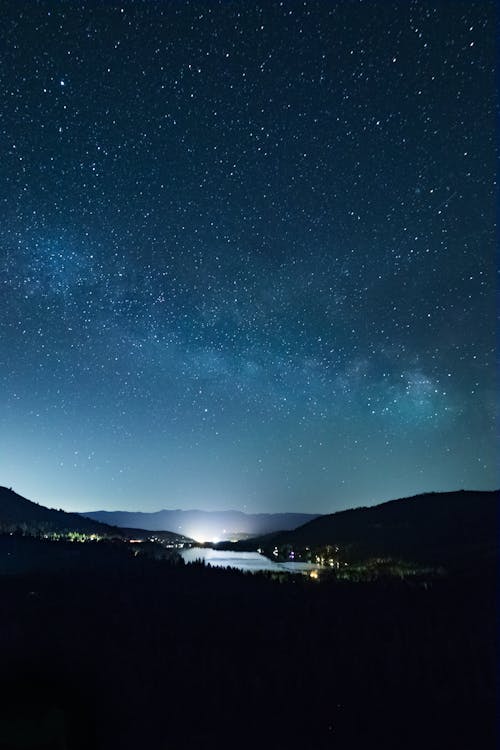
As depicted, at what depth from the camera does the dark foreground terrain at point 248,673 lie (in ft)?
38.7

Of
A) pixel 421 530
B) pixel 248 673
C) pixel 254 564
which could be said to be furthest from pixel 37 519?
pixel 248 673

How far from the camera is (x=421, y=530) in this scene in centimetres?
7506

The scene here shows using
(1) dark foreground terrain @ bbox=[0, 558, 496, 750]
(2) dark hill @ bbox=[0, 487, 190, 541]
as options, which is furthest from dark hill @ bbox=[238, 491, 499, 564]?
(2) dark hill @ bbox=[0, 487, 190, 541]

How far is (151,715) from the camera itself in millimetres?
12328

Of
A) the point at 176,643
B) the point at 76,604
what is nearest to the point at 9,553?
the point at 76,604

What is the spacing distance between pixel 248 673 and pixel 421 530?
222 ft

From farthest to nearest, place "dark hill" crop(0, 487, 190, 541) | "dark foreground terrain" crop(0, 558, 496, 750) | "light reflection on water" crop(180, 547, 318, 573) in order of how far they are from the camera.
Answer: "dark hill" crop(0, 487, 190, 541) → "light reflection on water" crop(180, 547, 318, 573) → "dark foreground terrain" crop(0, 558, 496, 750)

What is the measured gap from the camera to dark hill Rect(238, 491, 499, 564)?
194 ft

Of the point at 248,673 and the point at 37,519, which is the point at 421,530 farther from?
the point at 37,519

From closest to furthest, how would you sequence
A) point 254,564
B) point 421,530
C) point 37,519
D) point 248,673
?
1. point 248,673
2. point 421,530
3. point 254,564
4. point 37,519

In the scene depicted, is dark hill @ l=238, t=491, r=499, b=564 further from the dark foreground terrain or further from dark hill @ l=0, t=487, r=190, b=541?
dark hill @ l=0, t=487, r=190, b=541

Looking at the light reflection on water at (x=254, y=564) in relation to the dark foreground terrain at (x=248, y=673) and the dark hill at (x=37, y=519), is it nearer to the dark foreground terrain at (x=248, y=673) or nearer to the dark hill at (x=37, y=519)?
the dark foreground terrain at (x=248, y=673)

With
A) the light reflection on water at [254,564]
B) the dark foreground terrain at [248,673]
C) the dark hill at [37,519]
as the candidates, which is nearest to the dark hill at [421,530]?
the light reflection on water at [254,564]

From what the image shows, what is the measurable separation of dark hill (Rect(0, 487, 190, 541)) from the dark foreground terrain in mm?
104799
